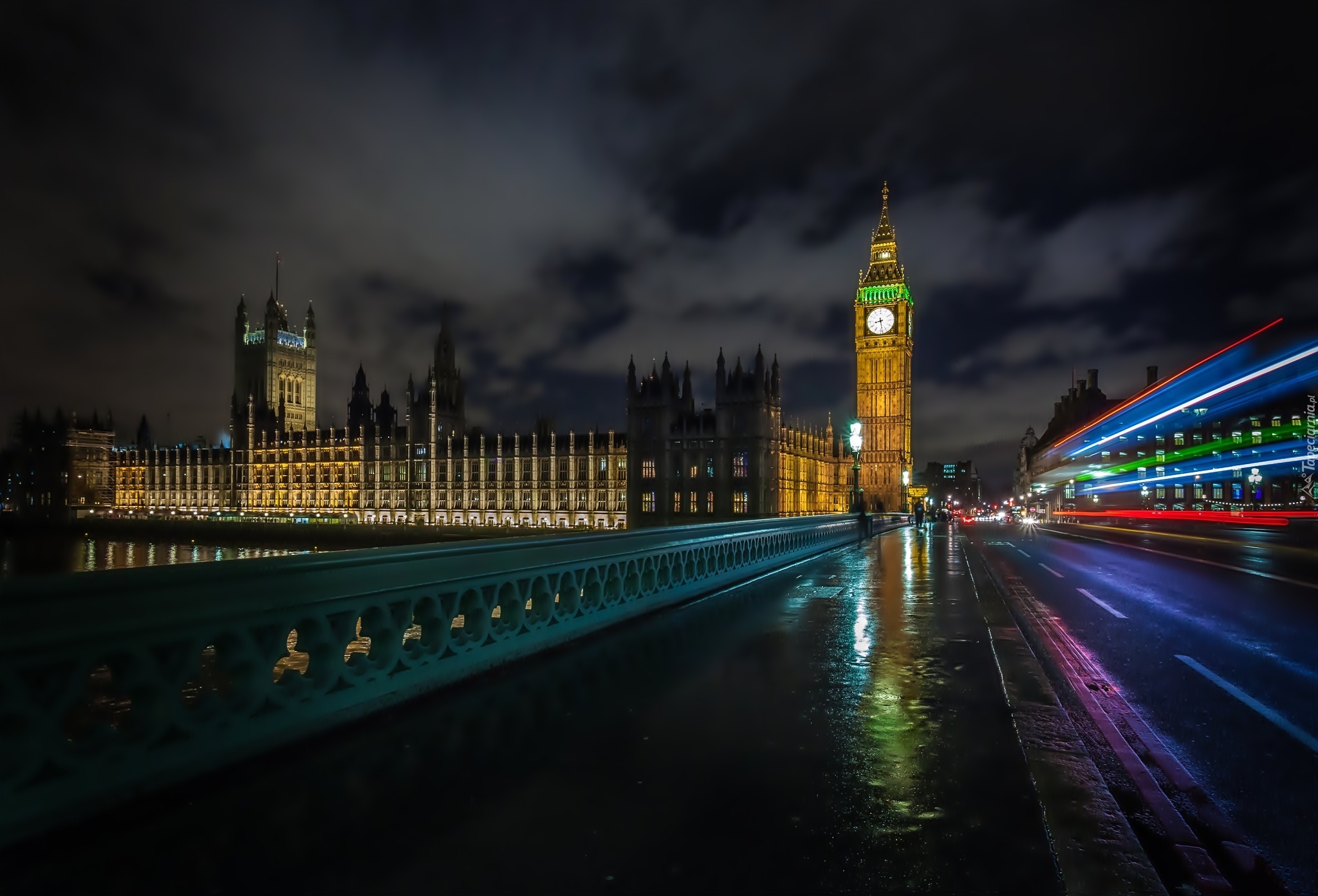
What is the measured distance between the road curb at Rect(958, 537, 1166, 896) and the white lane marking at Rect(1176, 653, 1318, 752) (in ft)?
4.80

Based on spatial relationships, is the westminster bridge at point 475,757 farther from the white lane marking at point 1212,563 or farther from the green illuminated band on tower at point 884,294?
the green illuminated band on tower at point 884,294

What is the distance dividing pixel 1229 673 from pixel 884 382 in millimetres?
109164

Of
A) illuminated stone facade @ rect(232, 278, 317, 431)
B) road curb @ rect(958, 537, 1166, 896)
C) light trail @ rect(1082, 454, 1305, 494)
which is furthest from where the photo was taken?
illuminated stone facade @ rect(232, 278, 317, 431)

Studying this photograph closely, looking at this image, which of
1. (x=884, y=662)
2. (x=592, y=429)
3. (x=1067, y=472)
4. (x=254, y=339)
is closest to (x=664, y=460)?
(x=592, y=429)

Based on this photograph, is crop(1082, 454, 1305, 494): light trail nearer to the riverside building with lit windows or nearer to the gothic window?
the gothic window

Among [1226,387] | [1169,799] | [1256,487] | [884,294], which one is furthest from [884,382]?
[1169,799]

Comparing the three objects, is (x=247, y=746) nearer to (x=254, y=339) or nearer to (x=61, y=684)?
(x=61, y=684)

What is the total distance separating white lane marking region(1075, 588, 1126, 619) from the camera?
11633 millimetres

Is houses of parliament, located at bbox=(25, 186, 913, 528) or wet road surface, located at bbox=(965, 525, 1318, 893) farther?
houses of parliament, located at bbox=(25, 186, 913, 528)

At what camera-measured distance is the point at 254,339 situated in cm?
14612

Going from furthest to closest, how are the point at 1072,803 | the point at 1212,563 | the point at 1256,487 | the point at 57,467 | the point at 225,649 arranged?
the point at 57,467 < the point at 1256,487 < the point at 1212,563 < the point at 225,649 < the point at 1072,803

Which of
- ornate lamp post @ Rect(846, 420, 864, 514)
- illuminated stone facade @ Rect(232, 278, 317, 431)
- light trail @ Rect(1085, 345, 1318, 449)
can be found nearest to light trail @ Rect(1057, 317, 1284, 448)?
light trail @ Rect(1085, 345, 1318, 449)

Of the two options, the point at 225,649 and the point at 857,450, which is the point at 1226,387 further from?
the point at 225,649

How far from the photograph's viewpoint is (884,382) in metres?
112
